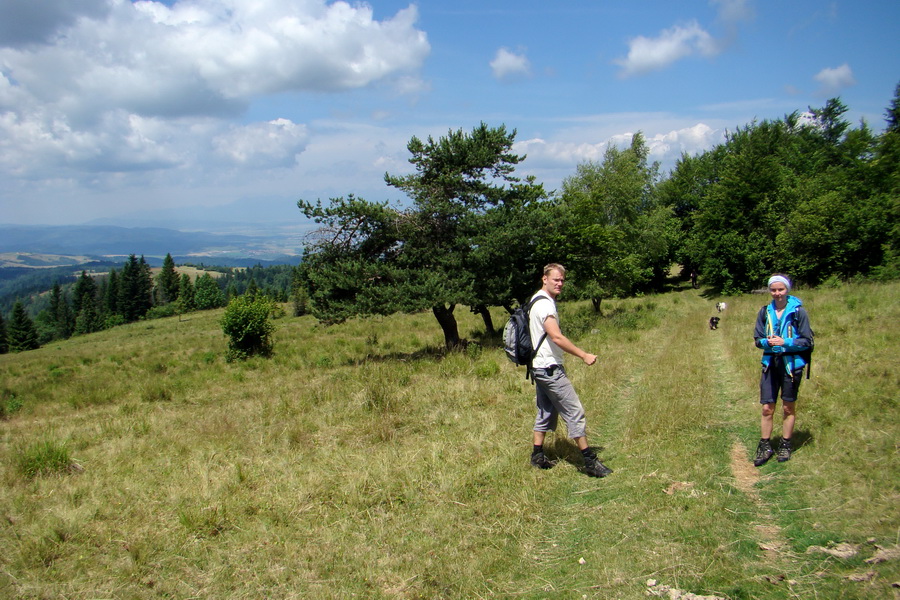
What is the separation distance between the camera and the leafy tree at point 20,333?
8494 cm

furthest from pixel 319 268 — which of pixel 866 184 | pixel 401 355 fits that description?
pixel 866 184

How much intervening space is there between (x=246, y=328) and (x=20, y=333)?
92.5 m

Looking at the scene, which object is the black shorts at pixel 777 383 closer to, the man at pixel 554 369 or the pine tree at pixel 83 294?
the man at pixel 554 369

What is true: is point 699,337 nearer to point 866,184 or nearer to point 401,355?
point 401,355

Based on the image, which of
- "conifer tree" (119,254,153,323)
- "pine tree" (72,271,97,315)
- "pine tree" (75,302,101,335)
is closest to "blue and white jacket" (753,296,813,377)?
"conifer tree" (119,254,153,323)

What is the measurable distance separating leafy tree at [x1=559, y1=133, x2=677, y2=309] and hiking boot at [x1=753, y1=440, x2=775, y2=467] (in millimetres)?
15526

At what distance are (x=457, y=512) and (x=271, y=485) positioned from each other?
2162 mm

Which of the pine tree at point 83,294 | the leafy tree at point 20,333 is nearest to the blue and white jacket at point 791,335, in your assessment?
the leafy tree at point 20,333

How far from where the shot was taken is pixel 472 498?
501 cm

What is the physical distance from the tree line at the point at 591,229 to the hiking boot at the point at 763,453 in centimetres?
1110

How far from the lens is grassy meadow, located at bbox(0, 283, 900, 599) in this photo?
3.65 meters

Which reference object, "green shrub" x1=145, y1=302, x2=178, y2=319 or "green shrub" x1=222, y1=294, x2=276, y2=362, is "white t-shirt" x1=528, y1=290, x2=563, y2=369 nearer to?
"green shrub" x1=222, y1=294, x2=276, y2=362

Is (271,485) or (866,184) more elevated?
(866,184)

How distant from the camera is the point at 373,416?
8047mm
